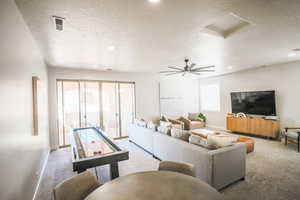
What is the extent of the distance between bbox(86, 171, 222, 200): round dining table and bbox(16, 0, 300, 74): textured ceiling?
2064mm

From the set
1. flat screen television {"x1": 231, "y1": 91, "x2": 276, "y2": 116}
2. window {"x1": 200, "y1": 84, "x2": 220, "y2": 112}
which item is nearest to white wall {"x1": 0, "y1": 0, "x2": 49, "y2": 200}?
flat screen television {"x1": 231, "y1": 91, "x2": 276, "y2": 116}

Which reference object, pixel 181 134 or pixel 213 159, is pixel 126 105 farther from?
pixel 213 159

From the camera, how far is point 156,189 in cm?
133

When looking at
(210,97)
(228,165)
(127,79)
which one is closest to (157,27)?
(228,165)

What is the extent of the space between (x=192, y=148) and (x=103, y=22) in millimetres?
2608

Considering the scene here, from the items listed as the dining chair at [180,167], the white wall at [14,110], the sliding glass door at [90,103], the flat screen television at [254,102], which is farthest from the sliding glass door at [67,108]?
the flat screen television at [254,102]

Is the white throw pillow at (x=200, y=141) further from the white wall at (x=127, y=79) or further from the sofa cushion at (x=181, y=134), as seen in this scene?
the white wall at (x=127, y=79)

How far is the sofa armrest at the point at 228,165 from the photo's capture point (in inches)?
92.5

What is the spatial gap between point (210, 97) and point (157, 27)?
6.51 metres

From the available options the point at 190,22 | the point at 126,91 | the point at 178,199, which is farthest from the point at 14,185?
the point at 126,91

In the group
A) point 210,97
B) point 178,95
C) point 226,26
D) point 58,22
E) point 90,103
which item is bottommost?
point 90,103

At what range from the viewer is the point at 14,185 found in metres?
1.62

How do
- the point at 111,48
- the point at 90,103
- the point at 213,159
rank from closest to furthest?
1. the point at 213,159
2. the point at 111,48
3. the point at 90,103

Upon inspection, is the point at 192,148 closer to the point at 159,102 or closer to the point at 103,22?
the point at 103,22
